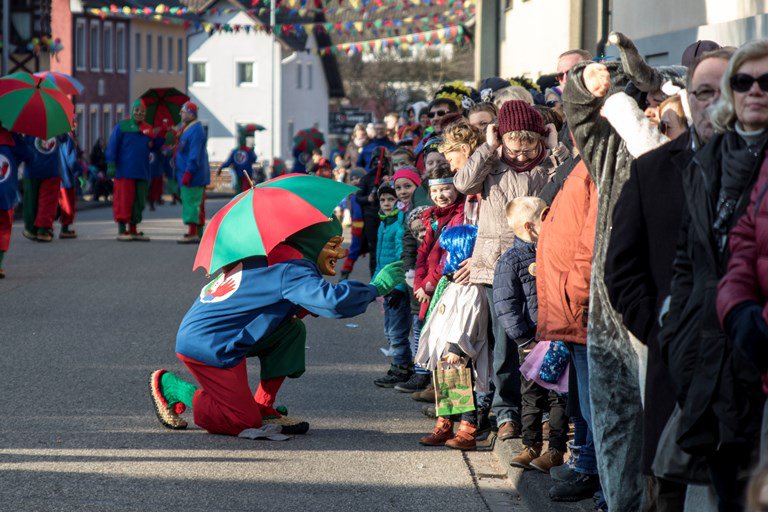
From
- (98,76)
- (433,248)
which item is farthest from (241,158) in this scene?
(433,248)

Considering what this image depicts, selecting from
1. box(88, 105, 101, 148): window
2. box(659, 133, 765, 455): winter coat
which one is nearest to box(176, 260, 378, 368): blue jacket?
box(659, 133, 765, 455): winter coat

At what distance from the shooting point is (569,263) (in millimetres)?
5840

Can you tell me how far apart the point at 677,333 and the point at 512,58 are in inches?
876

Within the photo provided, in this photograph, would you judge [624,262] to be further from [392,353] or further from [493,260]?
[392,353]

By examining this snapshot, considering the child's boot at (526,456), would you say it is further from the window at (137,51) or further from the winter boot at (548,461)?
the window at (137,51)

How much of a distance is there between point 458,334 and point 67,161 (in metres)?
14.1

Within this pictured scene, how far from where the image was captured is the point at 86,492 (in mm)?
6484

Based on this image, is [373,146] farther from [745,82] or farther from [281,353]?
[745,82]

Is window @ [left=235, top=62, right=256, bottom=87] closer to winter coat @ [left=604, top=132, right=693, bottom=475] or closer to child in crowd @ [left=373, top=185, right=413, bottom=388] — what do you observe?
child in crowd @ [left=373, top=185, right=413, bottom=388]

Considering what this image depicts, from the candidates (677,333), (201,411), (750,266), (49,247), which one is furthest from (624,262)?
(49,247)

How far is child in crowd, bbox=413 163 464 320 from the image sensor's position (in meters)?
8.33

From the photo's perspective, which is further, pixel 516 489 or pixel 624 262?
pixel 516 489

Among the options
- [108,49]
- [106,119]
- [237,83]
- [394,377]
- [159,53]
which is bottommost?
[394,377]

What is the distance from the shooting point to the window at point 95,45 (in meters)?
55.9
